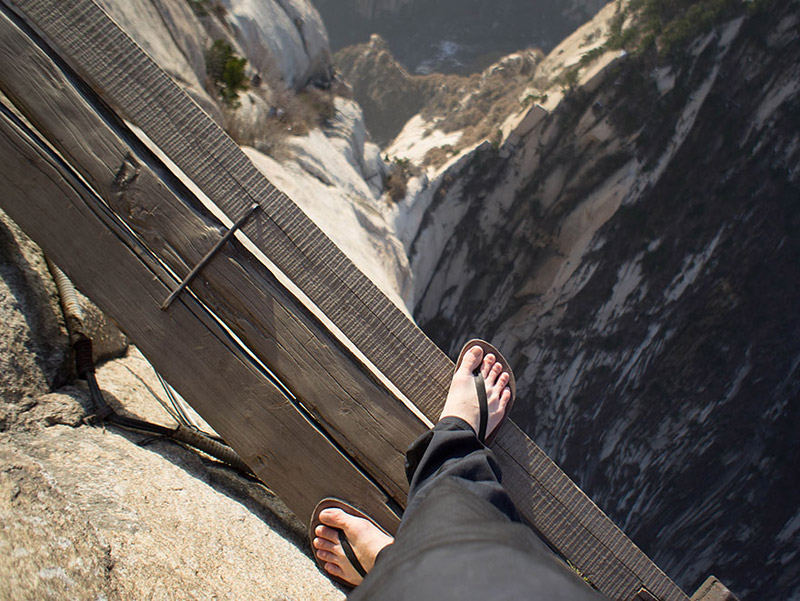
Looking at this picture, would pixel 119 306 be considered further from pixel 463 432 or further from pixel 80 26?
pixel 463 432

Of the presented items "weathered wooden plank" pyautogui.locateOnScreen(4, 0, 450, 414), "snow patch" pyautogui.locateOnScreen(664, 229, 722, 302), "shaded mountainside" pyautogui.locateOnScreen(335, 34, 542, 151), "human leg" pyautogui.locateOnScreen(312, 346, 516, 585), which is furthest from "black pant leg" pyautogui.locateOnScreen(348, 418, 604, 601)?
"snow patch" pyautogui.locateOnScreen(664, 229, 722, 302)

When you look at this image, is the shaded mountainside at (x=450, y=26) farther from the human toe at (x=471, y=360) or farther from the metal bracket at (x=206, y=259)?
the metal bracket at (x=206, y=259)

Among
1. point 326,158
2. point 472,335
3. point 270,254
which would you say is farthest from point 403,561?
point 472,335

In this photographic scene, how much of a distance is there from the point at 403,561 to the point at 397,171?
9624 mm

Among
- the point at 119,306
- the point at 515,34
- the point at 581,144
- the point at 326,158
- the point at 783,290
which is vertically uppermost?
the point at 515,34

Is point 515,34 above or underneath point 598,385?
above

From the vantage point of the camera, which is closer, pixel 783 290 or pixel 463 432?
pixel 463 432

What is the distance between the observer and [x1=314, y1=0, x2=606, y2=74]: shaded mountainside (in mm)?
25844

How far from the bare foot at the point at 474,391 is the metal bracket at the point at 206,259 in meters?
0.92

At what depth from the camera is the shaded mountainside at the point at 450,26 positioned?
25844mm

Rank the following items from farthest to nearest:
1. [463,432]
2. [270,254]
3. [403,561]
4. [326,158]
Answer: [326,158], [270,254], [463,432], [403,561]

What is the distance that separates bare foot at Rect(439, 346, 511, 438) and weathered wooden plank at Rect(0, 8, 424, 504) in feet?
0.54

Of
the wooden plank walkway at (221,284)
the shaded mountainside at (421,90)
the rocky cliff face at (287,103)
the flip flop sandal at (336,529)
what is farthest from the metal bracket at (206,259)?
the shaded mountainside at (421,90)

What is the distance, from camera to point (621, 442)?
13.9 m
